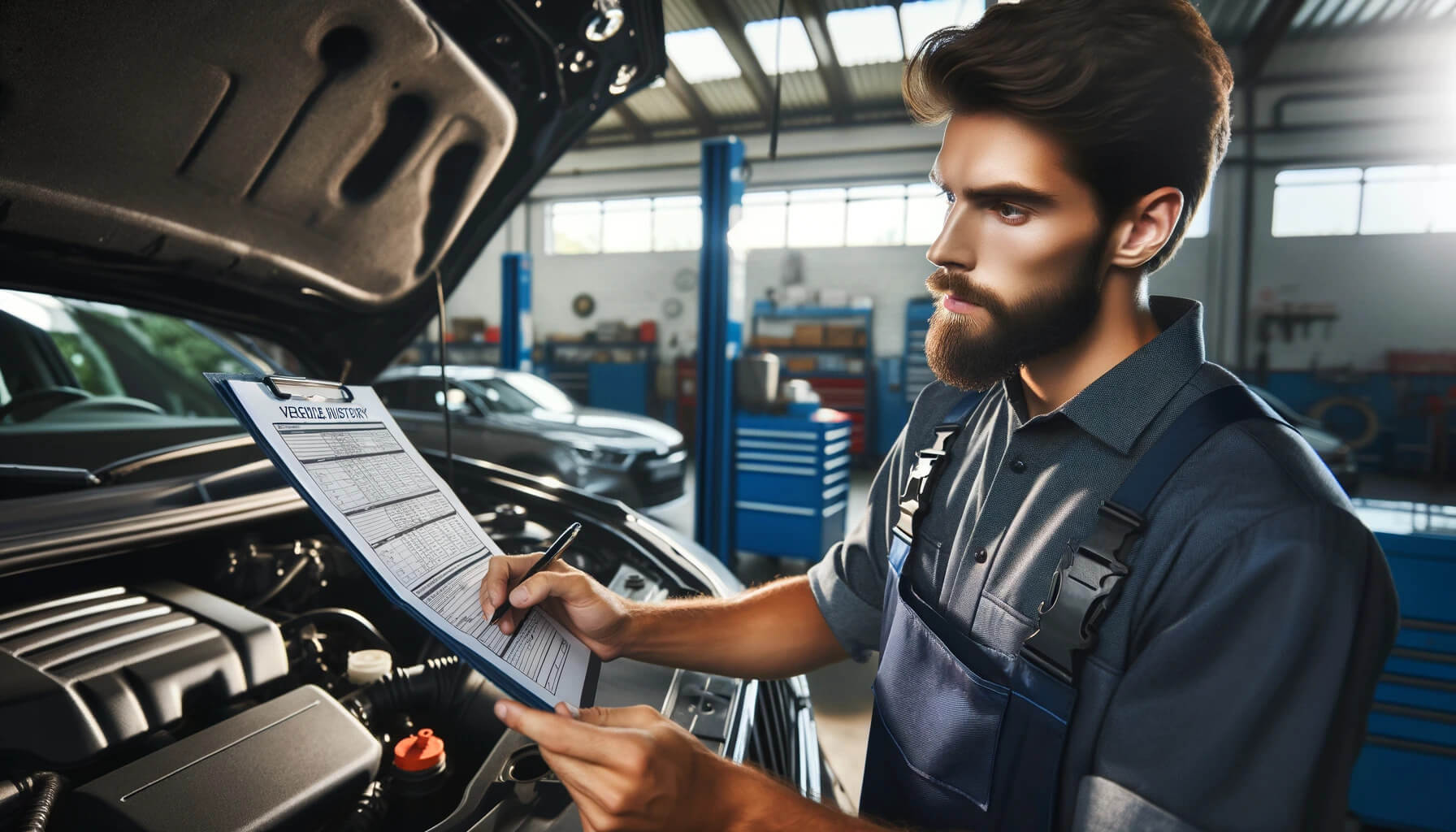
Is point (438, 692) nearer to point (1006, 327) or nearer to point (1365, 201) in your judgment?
point (1006, 327)

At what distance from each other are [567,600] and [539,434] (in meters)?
3.24

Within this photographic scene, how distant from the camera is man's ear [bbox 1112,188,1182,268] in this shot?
73 cm

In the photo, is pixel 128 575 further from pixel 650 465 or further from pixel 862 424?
pixel 862 424

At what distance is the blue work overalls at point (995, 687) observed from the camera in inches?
24.8

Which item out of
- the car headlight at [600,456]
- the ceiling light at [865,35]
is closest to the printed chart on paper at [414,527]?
A: the car headlight at [600,456]

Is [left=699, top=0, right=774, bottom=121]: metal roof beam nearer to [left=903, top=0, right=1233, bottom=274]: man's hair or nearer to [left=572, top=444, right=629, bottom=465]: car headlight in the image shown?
[left=572, top=444, right=629, bottom=465]: car headlight

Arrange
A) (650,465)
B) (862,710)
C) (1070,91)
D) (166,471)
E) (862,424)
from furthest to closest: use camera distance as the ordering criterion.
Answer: (862,424)
(650,465)
(862,710)
(166,471)
(1070,91)

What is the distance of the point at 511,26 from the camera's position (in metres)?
0.98

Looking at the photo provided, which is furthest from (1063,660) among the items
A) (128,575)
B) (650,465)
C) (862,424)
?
(862,424)

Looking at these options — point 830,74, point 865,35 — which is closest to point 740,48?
point 830,74

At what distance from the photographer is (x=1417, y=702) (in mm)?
1657

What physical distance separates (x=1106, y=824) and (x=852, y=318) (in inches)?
319

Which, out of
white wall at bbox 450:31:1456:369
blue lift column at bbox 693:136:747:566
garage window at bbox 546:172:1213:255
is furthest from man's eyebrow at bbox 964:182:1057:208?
white wall at bbox 450:31:1456:369

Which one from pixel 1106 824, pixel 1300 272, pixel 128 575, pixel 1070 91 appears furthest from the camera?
pixel 1300 272
